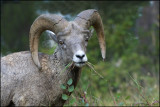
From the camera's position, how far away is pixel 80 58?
17.3 ft

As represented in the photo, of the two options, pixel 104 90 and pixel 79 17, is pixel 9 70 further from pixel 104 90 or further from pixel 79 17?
pixel 104 90

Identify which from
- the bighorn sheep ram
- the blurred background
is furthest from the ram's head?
the blurred background

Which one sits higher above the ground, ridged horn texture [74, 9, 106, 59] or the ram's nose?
ridged horn texture [74, 9, 106, 59]

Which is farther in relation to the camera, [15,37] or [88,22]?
[15,37]

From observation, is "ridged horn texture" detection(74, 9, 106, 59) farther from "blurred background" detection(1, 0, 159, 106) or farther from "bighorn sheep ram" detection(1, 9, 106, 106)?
"blurred background" detection(1, 0, 159, 106)

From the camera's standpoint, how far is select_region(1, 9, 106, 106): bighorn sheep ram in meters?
5.53

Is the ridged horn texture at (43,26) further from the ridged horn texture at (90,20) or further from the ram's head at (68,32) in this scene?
the ridged horn texture at (90,20)

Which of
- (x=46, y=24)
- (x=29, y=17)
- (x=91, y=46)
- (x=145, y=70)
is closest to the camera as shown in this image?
(x=46, y=24)

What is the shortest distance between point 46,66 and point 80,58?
3.66ft

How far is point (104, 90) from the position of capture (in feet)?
43.0

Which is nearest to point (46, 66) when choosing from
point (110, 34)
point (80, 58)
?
point (80, 58)

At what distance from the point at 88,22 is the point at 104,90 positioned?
24.3 feet

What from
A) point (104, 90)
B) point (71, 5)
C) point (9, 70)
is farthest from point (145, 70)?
Result: point (9, 70)

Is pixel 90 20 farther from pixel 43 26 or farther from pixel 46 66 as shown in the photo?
pixel 46 66
